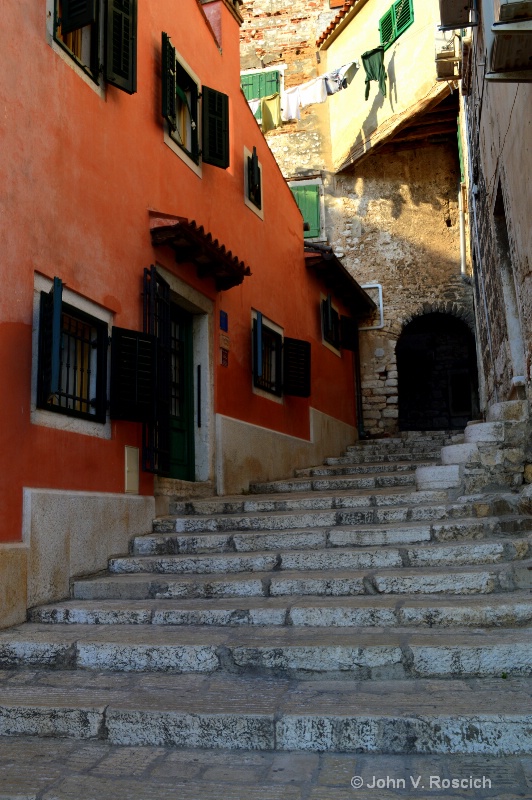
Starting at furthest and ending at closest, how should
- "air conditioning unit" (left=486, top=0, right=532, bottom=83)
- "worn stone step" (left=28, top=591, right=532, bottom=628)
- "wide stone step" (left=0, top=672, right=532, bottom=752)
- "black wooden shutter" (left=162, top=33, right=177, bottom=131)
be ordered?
"black wooden shutter" (left=162, top=33, right=177, bottom=131), "worn stone step" (left=28, top=591, right=532, bottom=628), "air conditioning unit" (left=486, top=0, right=532, bottom=83), "wide stone step" (left=0, top=672, right=532, bottom=752)

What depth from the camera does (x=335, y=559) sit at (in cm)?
515

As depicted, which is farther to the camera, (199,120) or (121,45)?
(199,120)

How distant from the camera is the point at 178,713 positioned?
333cm

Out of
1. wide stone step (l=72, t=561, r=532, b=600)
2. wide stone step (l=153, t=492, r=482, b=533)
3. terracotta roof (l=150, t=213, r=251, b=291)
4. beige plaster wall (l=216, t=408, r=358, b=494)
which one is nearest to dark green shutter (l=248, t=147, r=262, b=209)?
terracotta roof (l=150, t=213, r=251, b=291)

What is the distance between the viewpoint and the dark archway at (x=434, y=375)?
1759 centimetres

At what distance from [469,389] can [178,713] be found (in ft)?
50.2

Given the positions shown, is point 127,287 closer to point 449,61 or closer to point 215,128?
point 215,128

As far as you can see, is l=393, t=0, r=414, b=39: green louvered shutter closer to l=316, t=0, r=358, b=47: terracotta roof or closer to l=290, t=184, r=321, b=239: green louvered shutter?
l=316, t=0, r=358, b=47: terracotta roof

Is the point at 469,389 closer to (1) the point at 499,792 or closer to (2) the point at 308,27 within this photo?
(2) the point at 308,27

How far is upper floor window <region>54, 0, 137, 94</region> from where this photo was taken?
19.0ft

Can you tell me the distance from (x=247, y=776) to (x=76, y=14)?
5619mm

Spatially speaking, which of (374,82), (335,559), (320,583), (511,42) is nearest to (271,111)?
(374,82)

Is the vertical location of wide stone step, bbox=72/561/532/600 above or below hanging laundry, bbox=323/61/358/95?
below

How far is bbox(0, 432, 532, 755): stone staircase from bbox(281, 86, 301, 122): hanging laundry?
38.6ft
